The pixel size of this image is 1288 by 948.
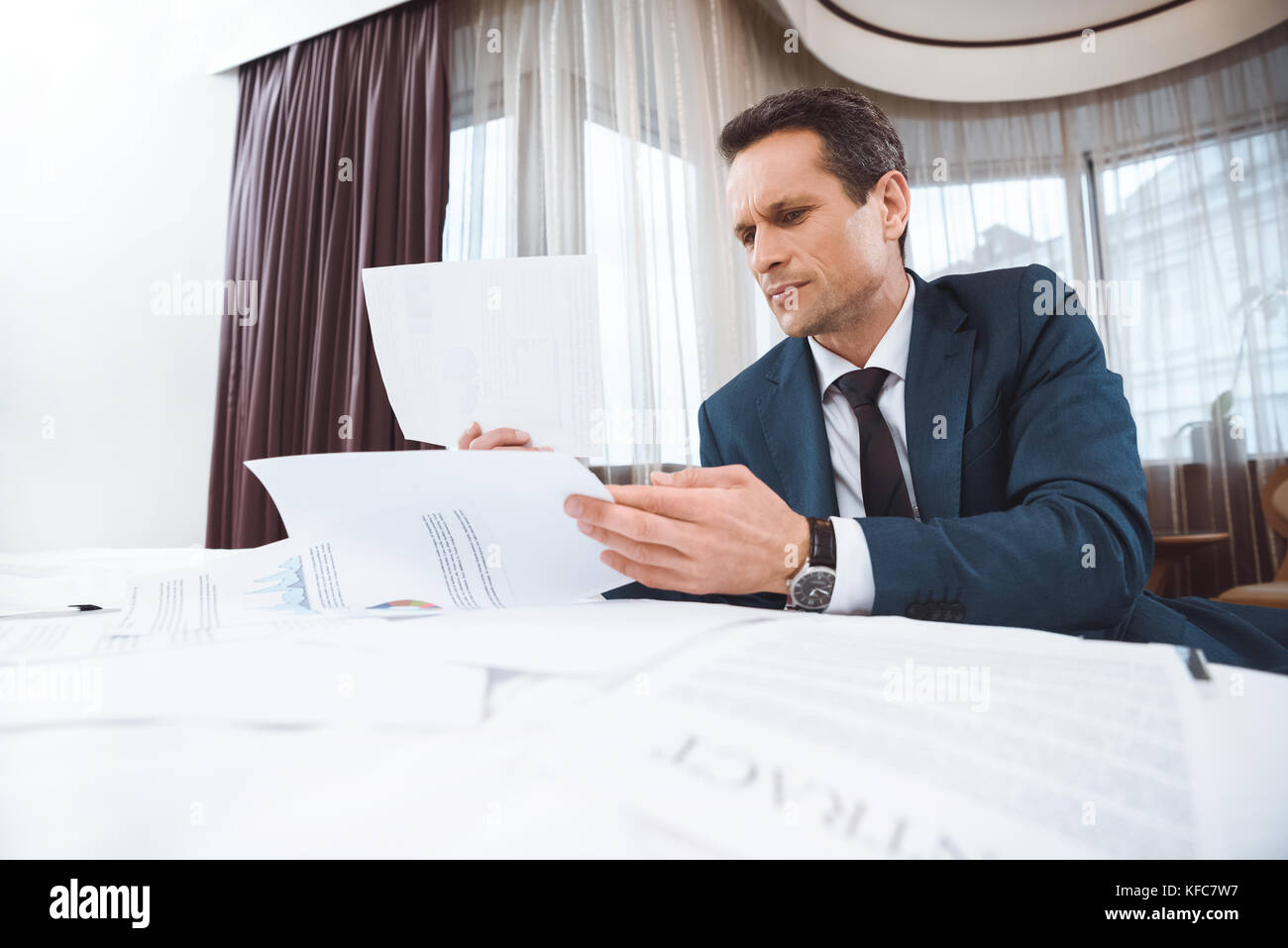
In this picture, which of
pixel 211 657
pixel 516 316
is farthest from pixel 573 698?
pixel 516 316

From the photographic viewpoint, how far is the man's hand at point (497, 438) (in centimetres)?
89

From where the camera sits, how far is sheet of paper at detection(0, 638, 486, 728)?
0.27 meters

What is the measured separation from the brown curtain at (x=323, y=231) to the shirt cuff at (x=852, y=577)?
2.69 metres

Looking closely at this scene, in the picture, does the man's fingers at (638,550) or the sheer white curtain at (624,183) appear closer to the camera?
the man's fingers at (638,550)

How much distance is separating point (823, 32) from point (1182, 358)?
2.39m

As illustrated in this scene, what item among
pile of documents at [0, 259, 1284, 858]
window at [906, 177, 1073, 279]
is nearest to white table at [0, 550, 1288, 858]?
pile of documents at [0, 259, 1284, 858]

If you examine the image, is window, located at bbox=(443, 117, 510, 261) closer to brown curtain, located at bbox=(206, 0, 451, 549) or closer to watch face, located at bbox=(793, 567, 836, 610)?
brown curtain, located at bbox=(206, 0, 451, 549)

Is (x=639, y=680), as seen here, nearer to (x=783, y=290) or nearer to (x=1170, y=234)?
(x=783, y=290)

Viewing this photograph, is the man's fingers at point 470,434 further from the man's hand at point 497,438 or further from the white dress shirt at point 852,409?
the white dress shirt at point 852,409

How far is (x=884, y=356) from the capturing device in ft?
3.90

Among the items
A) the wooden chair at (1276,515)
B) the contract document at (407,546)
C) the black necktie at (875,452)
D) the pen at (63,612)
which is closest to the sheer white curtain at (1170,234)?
the wooden chair at (1276,515)
